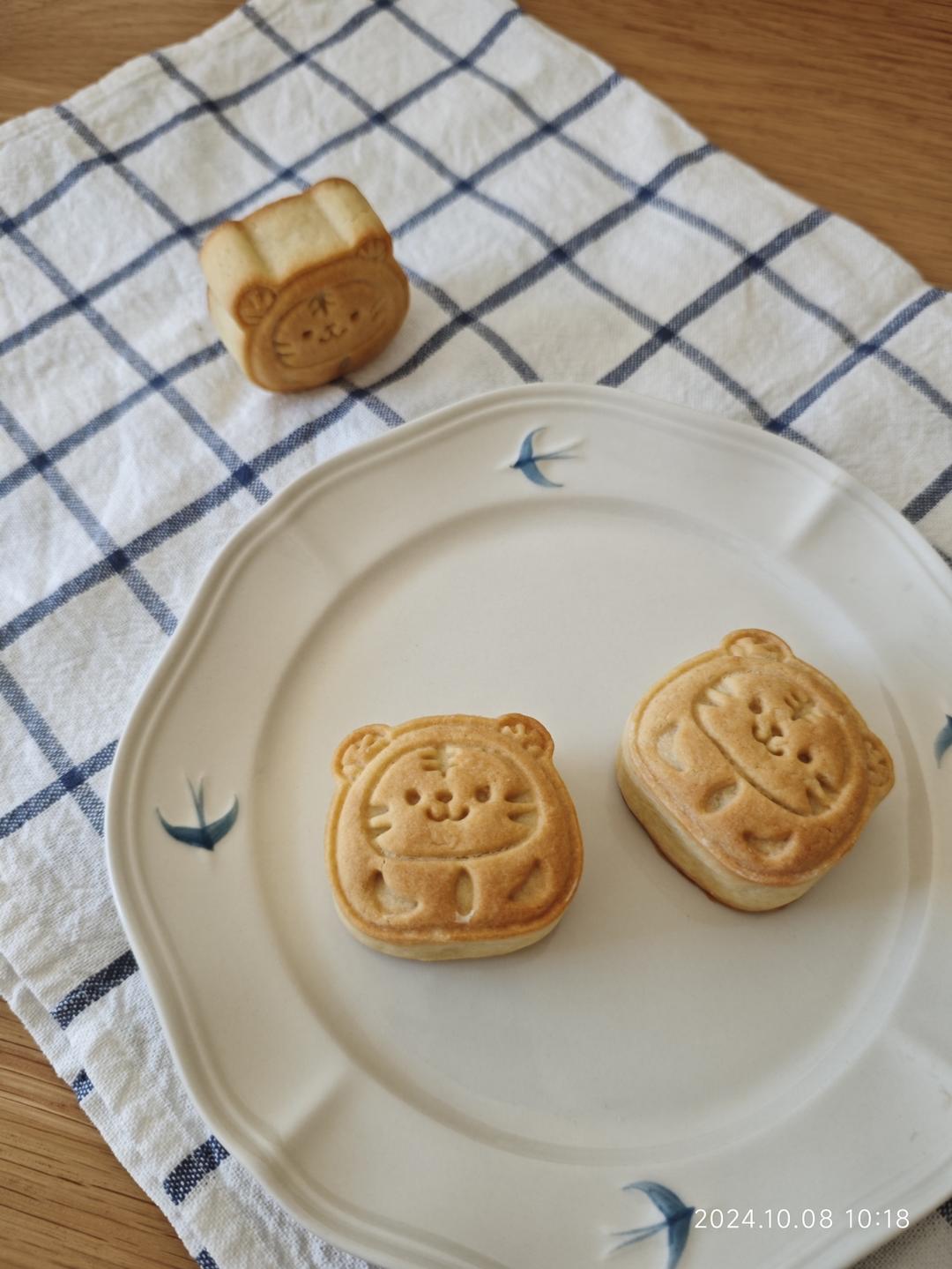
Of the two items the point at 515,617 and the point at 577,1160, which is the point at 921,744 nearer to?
the point at 515,617

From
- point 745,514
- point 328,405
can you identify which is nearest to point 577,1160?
point 745,514

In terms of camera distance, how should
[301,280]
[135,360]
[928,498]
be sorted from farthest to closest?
[135,360] → [928,498] → [301,280]

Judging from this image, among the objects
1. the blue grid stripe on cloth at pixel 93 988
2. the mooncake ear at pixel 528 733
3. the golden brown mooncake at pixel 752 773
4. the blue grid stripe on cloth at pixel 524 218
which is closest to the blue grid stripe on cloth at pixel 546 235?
the blue grid stripe on cloth at pixel 524 218

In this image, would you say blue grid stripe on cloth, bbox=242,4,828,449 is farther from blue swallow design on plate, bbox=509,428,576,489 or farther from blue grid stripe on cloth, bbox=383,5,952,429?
blue swallow design on plate, bbox=509,428,576,489

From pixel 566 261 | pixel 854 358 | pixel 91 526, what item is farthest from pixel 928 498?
pixel 91 526

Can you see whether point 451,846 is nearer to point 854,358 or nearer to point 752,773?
point 752,773
